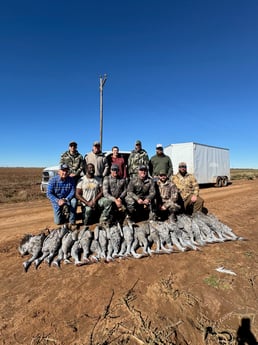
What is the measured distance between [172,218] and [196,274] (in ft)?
7.90

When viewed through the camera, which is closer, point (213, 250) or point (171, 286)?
point (171, 286)

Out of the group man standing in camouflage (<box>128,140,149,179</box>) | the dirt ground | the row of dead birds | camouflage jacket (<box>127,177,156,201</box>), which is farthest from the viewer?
man standing in camouflage (<box>128,140,149,179</box>)

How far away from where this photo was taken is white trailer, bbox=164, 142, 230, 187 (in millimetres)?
15102

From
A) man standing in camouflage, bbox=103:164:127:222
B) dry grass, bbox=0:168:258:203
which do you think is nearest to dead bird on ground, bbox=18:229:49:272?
man standing in camouflage, bbox=103:164:127:222

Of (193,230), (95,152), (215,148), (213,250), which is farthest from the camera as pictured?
(215,148)

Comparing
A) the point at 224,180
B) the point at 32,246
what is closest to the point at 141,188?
the point at 32,246

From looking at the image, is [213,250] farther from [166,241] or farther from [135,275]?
[135,275]

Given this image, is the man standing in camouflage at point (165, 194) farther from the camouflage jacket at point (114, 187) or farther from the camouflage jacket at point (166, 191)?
the camouflage jacket at point (114, 187)

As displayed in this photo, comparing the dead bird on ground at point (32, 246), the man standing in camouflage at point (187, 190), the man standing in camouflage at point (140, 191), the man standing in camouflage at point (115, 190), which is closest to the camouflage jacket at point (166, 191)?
the man standing in camouflage at point (140, 191)

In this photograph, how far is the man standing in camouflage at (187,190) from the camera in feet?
22.3

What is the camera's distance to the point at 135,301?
3.09 meters

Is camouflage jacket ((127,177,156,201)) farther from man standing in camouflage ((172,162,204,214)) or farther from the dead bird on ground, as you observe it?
the dead bird on ground

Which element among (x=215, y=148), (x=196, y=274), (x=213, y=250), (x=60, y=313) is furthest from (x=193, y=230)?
(x=215, y=148)

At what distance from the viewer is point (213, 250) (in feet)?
15.9
